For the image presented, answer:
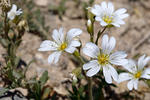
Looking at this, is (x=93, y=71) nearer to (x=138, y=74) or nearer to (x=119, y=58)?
(x=119, y=58)

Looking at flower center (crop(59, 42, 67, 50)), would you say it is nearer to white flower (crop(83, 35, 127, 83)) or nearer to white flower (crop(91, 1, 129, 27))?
white flower (crop(83, 35, 127, 83))

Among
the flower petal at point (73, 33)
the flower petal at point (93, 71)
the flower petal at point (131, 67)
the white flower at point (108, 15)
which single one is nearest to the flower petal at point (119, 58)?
the flower petal at point (93, 71)

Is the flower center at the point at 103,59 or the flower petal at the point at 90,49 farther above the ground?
the flower petal at the point at 90,49

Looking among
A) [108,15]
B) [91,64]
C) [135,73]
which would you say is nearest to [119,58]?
[91,64]

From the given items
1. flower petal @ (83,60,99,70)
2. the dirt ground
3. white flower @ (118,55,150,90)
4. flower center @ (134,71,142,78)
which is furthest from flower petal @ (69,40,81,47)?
the dirt ground

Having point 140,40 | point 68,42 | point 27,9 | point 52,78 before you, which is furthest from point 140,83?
point 27,9

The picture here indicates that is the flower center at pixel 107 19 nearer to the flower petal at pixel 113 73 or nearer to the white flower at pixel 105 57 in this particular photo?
the white flower at pixel 105 57

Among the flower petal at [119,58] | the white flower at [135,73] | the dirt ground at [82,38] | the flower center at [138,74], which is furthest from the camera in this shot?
the dirt ground at [82,38]
